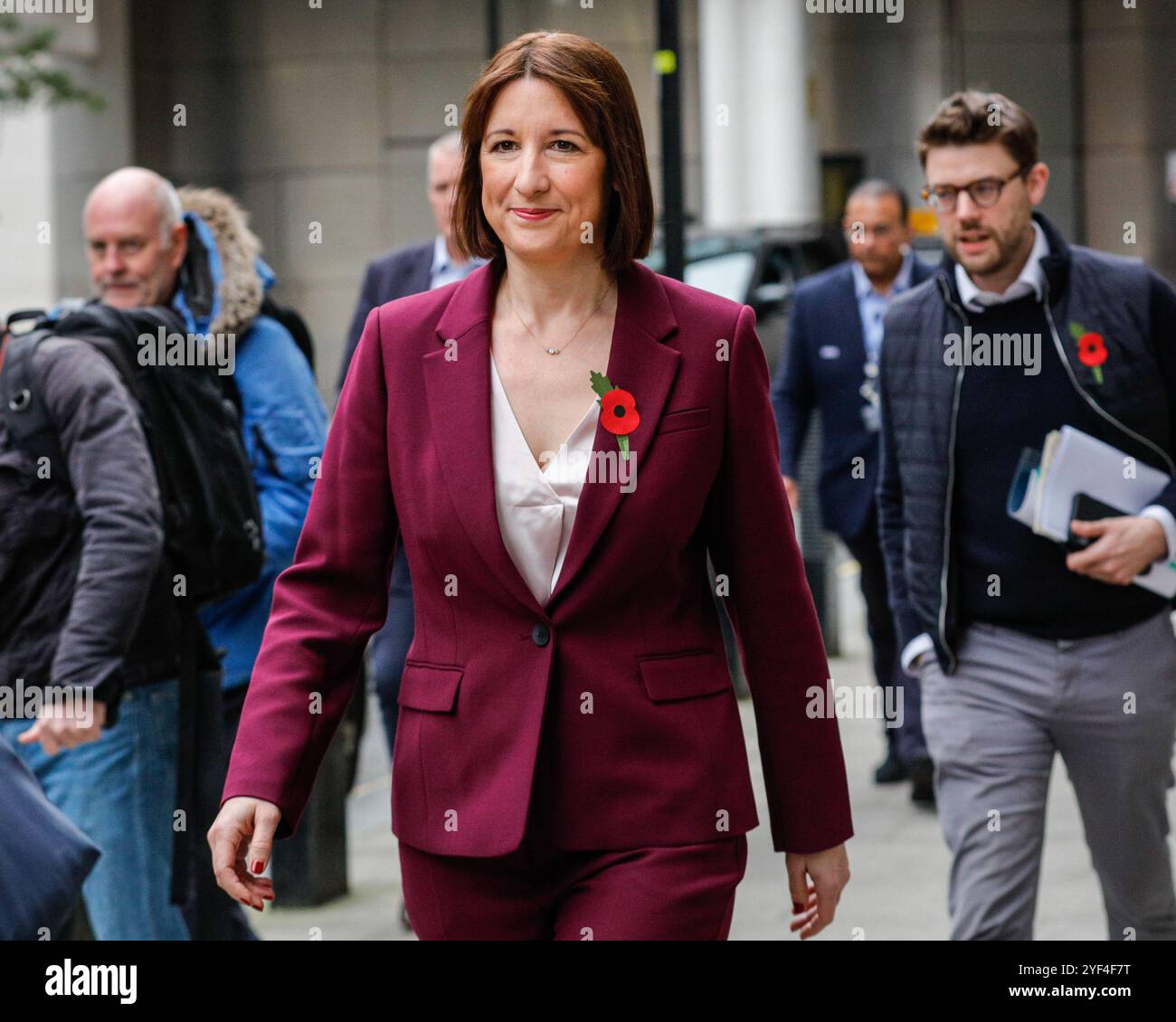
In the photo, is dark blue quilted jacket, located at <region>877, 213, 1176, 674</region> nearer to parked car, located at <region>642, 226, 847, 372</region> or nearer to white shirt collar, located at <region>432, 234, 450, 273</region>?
white shirt collar, located at <region>432, 234, 450, 273</region>

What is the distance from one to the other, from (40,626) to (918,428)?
213 centimetres

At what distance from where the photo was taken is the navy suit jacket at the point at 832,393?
8.48m

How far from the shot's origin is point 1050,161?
27.9 meters

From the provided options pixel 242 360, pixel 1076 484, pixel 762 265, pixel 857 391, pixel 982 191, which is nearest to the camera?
pixel 1076 484

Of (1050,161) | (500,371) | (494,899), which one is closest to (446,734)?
(494,899)

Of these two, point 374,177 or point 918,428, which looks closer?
point 918,428

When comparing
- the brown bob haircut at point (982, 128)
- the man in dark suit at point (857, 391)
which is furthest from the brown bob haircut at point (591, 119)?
the man in dark suit at point (857, 391)

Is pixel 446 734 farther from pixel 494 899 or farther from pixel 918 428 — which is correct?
pixel 918 428

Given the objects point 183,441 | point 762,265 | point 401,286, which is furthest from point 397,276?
point 762,265

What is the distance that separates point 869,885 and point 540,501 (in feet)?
13.8

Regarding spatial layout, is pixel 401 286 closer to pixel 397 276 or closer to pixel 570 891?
pixel 397 276

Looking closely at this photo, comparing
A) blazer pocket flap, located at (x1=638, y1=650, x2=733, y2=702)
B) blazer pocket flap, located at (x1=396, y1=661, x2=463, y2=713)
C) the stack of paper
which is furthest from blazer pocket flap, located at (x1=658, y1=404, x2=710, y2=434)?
the stack of paper

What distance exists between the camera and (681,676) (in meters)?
3.03
